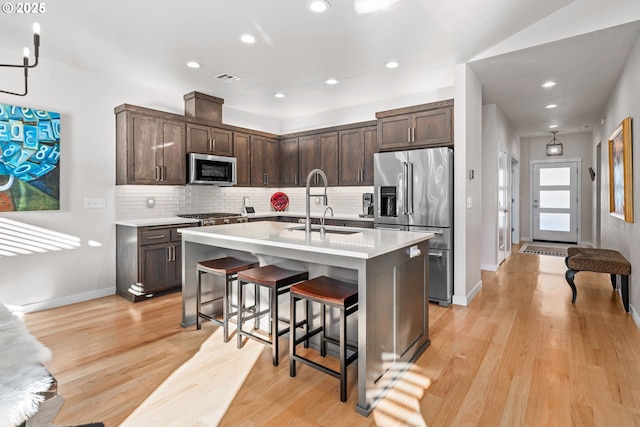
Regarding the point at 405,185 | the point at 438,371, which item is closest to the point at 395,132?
the point at 405,185

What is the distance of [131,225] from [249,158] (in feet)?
7.50

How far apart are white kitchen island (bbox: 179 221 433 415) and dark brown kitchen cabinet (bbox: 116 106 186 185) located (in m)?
1.73

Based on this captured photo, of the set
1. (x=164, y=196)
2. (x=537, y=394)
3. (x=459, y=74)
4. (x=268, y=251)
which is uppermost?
(x=459, y=74)

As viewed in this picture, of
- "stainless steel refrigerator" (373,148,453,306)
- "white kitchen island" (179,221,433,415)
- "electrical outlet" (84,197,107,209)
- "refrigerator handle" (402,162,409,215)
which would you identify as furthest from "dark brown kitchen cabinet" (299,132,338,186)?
"electrical outlet" (84,197,107,209)

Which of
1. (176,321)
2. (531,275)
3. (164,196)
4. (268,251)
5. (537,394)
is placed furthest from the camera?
(531,275)

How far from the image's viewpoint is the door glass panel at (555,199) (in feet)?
27.5

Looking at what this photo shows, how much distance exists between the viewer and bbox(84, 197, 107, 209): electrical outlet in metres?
4.02

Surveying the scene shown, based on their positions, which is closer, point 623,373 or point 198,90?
point 623,373

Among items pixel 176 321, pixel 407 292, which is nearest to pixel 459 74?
pixel 407 292

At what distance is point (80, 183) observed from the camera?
3967mm

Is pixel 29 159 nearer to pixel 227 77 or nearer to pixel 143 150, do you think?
pixel 143 150

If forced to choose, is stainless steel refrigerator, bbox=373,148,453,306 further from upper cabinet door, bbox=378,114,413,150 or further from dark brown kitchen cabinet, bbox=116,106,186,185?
dark brown kitchen cabinet, bbox=116,106,186,185

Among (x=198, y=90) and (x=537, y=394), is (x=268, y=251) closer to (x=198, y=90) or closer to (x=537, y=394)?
(x=537, y=394)

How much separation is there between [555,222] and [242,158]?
7.95m
